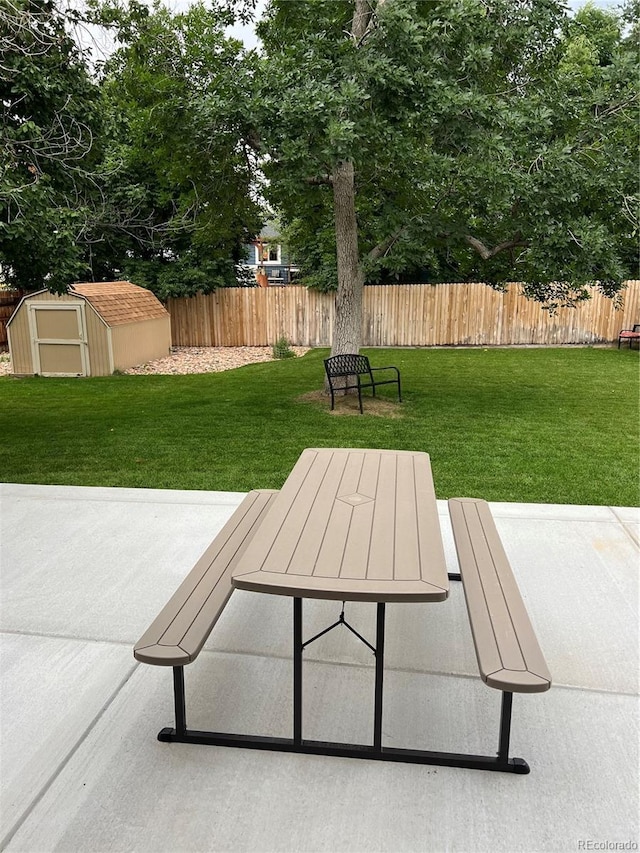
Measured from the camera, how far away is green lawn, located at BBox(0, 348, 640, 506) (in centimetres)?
613

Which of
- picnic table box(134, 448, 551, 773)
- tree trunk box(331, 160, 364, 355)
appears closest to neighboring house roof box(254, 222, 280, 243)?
tree trunk box(331, 160, 364, 355)

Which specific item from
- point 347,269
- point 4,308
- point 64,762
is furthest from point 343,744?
point 4,308

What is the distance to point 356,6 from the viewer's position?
26.7 ft

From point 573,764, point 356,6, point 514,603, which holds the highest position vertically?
point 356,6

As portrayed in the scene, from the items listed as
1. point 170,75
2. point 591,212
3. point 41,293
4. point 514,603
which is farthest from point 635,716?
point 41,293

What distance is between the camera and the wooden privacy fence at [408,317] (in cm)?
1686

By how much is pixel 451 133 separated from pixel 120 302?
8.79m

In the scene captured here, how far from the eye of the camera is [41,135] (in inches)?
232

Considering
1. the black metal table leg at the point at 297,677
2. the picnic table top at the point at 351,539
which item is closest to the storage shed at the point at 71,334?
the picnic table top at the point at 351,539

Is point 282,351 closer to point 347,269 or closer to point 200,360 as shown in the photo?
point 200,360

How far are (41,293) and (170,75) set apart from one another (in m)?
6.31

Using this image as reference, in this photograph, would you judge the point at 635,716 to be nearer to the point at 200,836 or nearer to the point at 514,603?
the point at 514,603

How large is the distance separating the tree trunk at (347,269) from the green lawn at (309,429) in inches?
43.5

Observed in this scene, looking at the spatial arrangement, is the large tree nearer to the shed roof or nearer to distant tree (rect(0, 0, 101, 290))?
distant tree (rect(0, 0, 101, 290))
